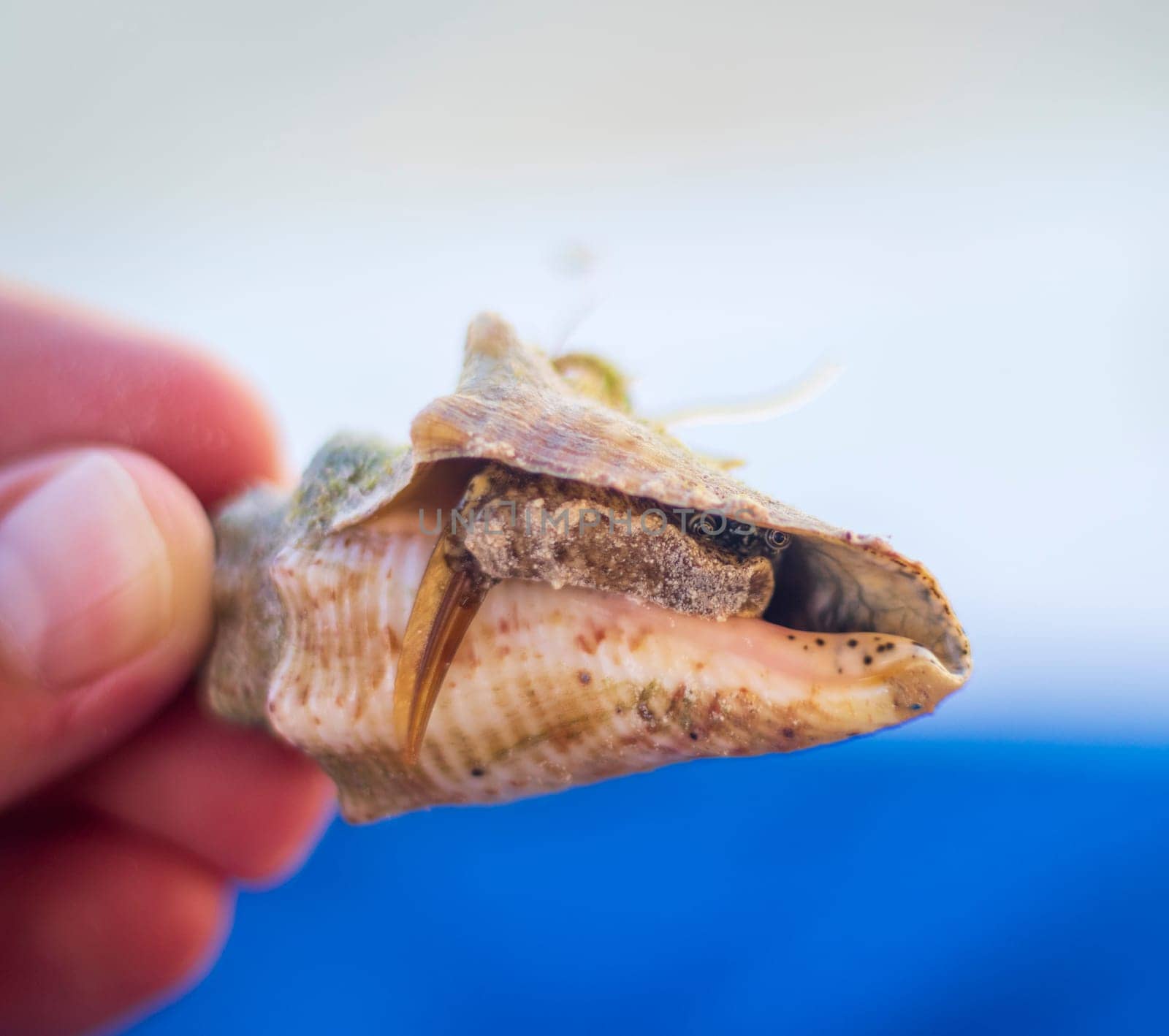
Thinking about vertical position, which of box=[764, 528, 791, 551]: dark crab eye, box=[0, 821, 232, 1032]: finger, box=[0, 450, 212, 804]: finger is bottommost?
box=[0, 821, 232, 1032]: finger

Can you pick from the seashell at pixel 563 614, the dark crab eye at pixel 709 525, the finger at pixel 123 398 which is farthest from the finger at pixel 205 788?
the dark crab eye at pixel 709 525

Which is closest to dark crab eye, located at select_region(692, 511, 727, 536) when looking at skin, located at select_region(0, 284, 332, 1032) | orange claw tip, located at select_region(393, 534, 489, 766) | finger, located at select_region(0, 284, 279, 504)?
orange claw tip, located at select_region(393, 534, 489, 766)

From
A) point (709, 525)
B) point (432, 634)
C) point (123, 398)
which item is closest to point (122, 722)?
point (123, 398)

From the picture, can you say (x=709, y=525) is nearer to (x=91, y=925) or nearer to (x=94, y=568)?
(x=94, y=568)

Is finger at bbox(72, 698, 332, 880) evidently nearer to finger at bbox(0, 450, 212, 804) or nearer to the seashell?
finger at bbox(0, 450, 212, 804)

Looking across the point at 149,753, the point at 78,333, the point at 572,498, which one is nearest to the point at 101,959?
the point at 149,753

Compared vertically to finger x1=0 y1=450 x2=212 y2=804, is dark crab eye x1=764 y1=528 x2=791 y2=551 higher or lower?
higher
